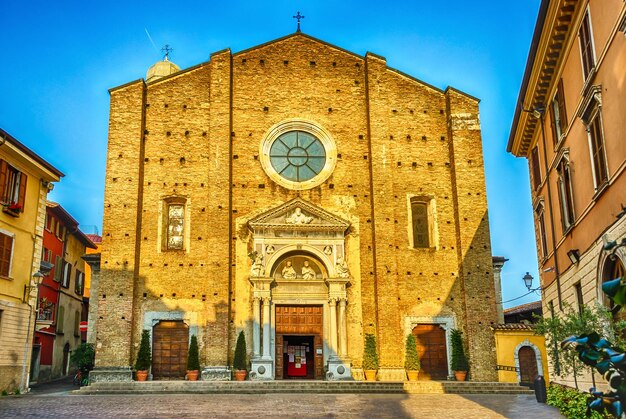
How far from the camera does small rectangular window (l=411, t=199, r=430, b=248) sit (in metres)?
25.3

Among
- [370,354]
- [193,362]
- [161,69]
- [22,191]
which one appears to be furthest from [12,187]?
[161,69]

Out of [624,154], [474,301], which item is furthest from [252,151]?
[624,154]

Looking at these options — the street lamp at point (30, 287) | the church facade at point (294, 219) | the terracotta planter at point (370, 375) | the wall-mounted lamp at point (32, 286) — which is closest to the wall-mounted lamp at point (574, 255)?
the church facade at point (294, 219)

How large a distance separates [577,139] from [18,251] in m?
17.5

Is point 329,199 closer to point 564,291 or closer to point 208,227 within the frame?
point 208,227

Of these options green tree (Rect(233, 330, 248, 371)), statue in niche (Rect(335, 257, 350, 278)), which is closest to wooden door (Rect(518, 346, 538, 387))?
statue in niche (Rect(335, 257, 350, 278))

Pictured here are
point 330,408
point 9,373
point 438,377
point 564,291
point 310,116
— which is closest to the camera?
point 330,408

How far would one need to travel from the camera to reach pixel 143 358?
75.8ft

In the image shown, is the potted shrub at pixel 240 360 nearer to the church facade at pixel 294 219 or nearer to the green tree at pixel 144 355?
the church facade at pixel 294 219

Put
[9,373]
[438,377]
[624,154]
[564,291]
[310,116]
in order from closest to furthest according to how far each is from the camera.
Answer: [624,154], [564,291], [9,373], [438,377], [310,116]

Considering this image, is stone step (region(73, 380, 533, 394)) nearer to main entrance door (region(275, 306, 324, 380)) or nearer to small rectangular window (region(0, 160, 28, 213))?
main entrance door (region(275, 306, 324, 380))

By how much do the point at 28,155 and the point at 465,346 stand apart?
1645 cm

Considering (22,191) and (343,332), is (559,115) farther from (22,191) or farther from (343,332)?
(22,191)

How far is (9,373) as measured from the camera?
2150 cm
